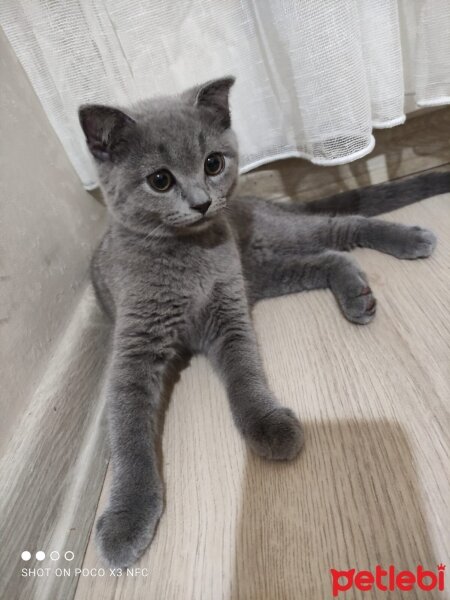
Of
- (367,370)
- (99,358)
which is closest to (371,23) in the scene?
(367,370)

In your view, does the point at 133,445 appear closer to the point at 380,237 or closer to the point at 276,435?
the point at 276,435

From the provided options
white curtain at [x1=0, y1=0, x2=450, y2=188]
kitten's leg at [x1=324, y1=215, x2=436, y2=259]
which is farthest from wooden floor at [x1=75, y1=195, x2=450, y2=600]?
white curtain at [x1=0, y1=0, x2=450, y2=188]

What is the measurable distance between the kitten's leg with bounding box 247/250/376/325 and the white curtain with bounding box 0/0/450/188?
0.25 metres

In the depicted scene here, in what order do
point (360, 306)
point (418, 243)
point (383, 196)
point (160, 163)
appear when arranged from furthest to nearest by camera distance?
point (383, 196) → point (418, 243) → point (360, 306) → point (160, 163)

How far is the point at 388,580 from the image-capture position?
48 cm

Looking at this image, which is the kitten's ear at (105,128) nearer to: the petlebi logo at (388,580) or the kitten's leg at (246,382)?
the kitten's leg at (246,382)

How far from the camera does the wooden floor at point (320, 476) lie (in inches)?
20.4

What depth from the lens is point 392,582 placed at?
48cm

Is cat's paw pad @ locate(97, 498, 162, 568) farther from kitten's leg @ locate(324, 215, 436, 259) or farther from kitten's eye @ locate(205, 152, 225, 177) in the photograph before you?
kitten's leg @ locate(324, 215, 436, 259)

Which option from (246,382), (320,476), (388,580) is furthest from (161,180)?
(388,580)

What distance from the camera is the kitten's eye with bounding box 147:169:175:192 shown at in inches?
28.0

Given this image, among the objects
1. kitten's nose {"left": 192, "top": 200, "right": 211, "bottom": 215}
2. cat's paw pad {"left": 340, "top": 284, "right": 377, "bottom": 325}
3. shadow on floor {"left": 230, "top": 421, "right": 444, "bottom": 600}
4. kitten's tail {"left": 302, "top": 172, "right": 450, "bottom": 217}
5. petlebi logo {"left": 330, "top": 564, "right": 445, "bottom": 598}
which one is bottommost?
petlebi logo {"left": 330, "top": 564, "right": 445, "bottom": 598}

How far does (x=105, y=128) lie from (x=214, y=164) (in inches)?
8.3

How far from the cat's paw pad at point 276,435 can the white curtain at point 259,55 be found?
2.05ft
